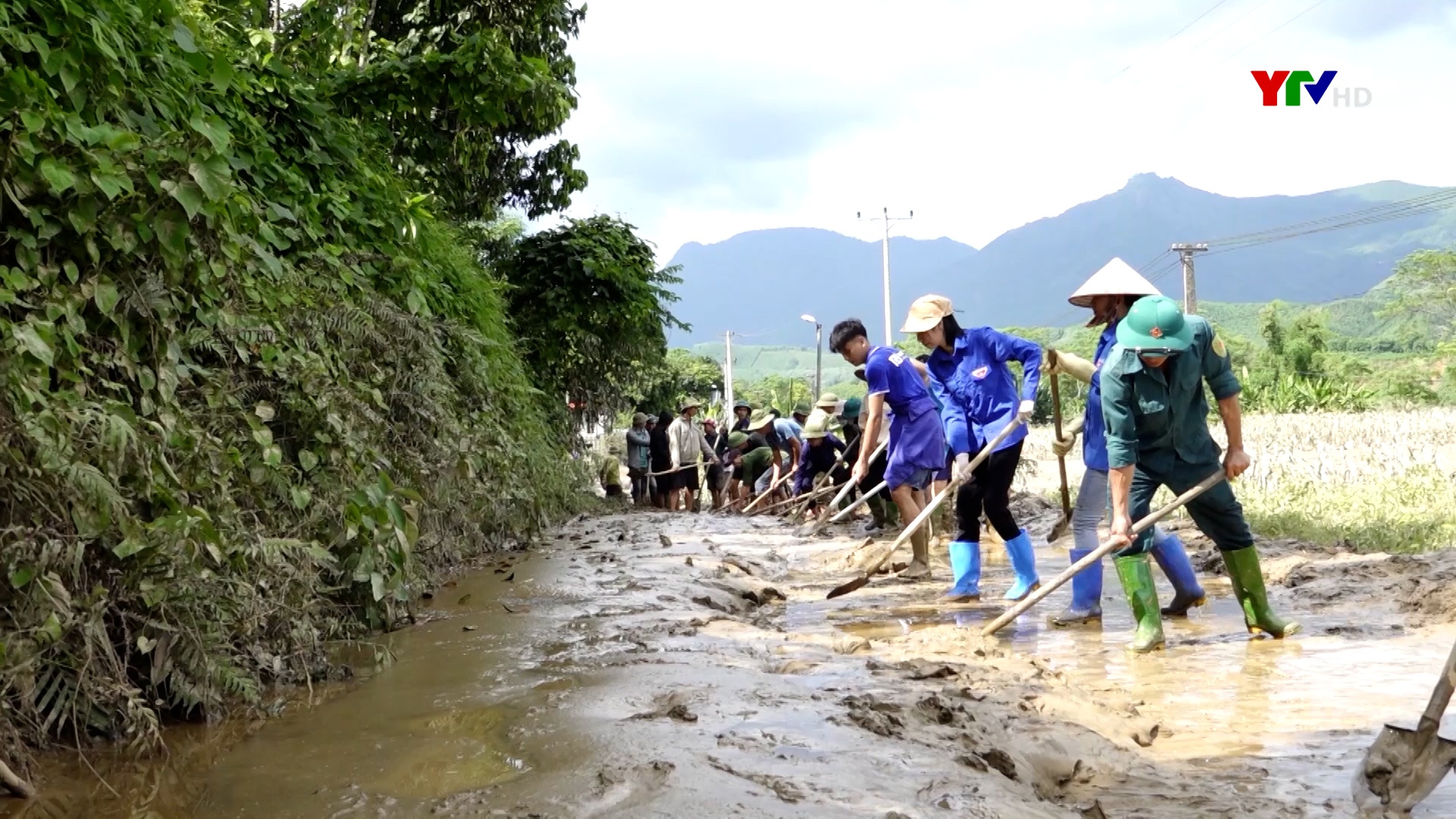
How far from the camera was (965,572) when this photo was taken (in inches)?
268

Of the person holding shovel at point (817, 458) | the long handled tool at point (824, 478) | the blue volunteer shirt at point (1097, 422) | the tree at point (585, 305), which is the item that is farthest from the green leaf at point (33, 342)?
the tree at point (585, 305)

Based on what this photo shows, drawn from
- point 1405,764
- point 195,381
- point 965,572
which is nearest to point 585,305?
point 965,572

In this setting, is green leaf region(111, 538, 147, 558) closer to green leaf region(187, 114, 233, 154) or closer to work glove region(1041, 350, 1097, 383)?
green leaf region(187, 114, 233, 154)

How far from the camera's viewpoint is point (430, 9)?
1298cm

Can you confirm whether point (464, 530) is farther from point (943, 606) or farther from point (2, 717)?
point (2, 717)

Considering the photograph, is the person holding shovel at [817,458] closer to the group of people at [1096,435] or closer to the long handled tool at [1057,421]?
the group of people at [1096,435]

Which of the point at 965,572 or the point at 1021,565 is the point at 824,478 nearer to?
the point at 965,572

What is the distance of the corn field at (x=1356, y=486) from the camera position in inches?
334

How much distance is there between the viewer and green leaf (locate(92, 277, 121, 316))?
3.17 metres

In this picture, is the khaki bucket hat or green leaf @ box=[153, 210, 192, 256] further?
the khaki bucket hat

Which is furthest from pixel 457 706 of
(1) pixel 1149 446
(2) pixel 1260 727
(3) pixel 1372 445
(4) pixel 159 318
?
(3) pixel 1372 445

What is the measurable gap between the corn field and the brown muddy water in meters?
3.02

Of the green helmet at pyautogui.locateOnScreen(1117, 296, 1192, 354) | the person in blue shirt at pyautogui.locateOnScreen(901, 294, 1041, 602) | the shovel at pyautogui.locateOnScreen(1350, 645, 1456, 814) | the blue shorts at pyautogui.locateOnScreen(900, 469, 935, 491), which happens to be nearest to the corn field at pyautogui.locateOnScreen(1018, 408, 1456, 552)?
the blue shorts at pyautogui.locateOnScreen(900, 469, 935, 491)

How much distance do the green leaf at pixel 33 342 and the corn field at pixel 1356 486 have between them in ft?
26.4
